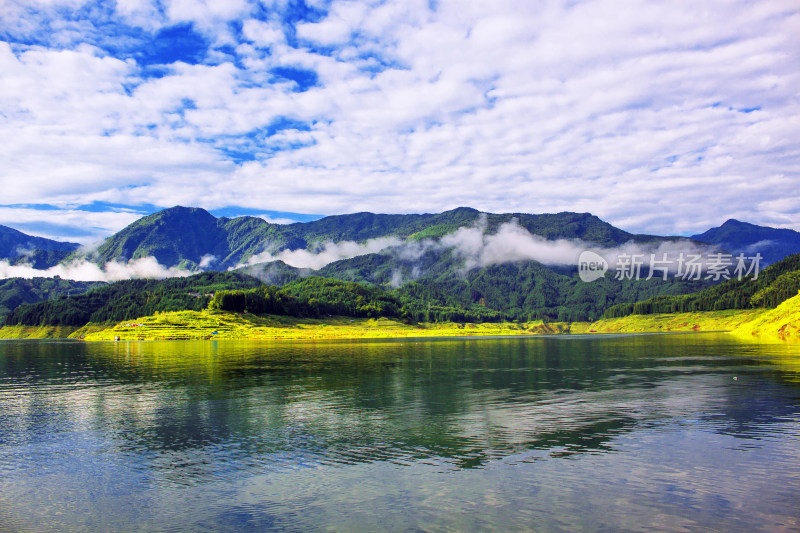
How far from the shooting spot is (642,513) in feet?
87.5

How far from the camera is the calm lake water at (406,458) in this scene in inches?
1059

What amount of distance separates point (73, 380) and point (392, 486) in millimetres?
Answer: 84030

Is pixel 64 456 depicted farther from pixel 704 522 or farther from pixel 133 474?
pixel 704 522

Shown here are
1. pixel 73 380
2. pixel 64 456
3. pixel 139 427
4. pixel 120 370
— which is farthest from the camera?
pixel 120 370

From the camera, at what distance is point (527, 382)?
81.6 metres

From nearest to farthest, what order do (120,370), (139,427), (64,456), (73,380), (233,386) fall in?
(64,456), (139,427), (233,386), (73,380), (120,370)

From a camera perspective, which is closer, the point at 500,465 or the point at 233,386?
the point at 500,465

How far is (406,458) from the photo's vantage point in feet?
122

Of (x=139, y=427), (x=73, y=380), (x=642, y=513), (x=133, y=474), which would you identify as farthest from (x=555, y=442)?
(x=73, y=380)

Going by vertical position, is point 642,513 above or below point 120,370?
above

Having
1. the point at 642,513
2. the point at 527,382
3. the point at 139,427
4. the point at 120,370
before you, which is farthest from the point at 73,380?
the point at 642,513

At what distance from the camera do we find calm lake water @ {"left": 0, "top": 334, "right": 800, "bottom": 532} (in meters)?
26.9

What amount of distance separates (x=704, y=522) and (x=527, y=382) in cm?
5676

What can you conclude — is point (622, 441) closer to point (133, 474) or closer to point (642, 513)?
point (642, 513)
